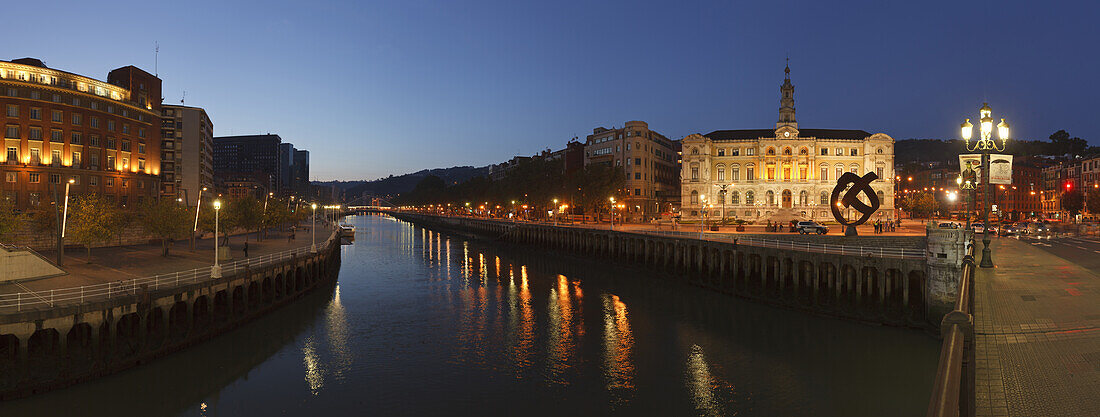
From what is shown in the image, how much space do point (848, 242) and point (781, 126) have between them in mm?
77034

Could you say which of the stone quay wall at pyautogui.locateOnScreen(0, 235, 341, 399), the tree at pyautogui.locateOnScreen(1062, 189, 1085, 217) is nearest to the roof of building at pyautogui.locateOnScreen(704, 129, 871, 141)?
the tree at pyautogui.locateOnScreen(1062, 189, 1085, 217)

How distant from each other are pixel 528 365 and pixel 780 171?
116655mm

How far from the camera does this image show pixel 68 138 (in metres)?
82.5

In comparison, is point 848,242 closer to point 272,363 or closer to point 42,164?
point 272,363

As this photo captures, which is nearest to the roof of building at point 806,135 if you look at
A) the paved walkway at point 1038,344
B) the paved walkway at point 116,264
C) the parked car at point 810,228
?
the parked car at point 810,228

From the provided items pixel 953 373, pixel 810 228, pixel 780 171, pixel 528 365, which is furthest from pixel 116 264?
pixel 780 171

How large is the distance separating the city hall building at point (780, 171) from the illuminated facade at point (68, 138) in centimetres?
11230

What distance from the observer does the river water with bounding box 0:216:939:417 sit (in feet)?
81.8

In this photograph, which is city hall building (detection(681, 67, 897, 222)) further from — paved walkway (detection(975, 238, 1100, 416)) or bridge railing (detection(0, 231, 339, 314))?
bridge railing (detection(0, 231, 339, 314))

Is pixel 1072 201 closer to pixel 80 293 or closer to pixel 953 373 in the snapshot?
pixel 953 373

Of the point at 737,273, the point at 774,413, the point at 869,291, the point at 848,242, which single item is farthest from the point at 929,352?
the point at 848,242

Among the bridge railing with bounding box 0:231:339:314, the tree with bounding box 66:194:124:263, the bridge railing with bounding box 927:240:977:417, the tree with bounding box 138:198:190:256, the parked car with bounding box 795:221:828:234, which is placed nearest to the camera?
the bridge railing with bounding box 927:240:977:417

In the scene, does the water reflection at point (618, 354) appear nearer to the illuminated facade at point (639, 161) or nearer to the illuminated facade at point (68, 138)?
the illuminated facade at point (68, 138)

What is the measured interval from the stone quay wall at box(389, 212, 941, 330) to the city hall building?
65789 mm
